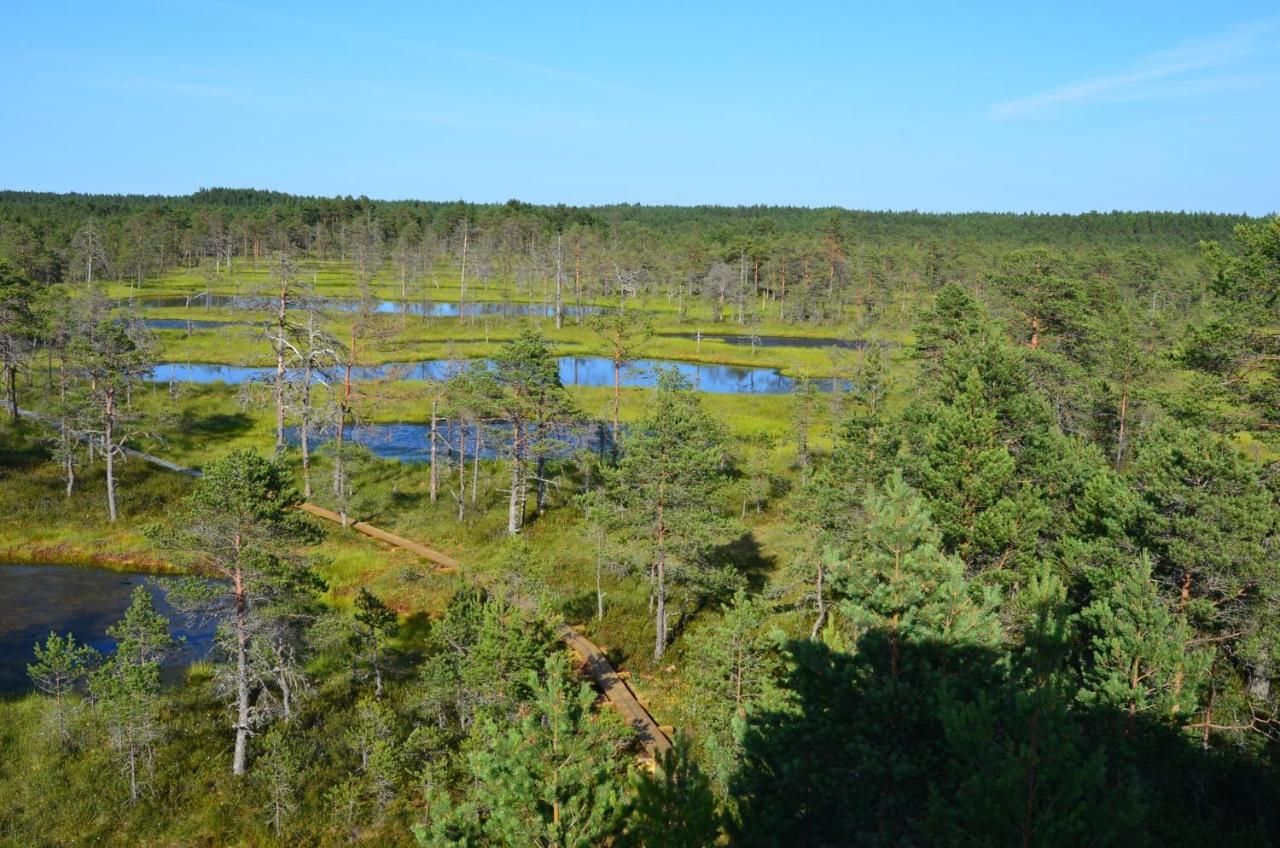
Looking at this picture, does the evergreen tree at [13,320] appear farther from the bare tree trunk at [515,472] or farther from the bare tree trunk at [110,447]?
the bare tree trunk at [515,472]

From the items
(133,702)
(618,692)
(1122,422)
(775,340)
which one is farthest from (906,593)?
(775,340)

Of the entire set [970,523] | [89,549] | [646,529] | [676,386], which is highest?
[676,386]

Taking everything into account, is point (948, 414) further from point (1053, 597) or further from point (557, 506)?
point (557, 506)

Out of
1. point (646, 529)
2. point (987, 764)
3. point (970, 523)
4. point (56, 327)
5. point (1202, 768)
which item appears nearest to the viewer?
point (987, 764)

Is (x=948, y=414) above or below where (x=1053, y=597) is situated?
above

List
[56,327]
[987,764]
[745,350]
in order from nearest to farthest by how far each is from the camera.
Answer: [987,764] < [56,327] < [745,350]

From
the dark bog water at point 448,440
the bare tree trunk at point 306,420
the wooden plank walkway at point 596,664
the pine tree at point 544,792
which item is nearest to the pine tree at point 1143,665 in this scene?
the wooden plank walkway at point 596,664

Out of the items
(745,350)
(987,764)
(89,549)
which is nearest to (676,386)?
(987,764)
